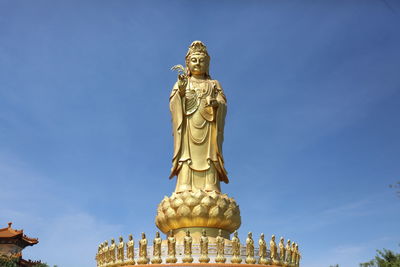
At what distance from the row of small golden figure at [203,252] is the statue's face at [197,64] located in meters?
5.81

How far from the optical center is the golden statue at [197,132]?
538 inches

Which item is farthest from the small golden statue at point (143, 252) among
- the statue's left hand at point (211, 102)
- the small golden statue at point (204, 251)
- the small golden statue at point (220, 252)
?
the statue's left hand at point (211, 102)

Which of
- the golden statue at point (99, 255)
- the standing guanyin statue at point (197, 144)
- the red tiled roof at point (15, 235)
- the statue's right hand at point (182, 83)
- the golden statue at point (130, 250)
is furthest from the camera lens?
the red tiled roof at point (15, 235)

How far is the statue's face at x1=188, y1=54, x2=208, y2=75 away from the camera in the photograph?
1479 cm

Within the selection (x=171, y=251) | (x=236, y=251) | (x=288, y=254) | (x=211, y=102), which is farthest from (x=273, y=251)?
(x=211, y=102)

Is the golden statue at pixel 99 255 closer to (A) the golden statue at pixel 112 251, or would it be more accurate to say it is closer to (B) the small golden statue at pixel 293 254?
(A) the golden statue at pixel 112 251

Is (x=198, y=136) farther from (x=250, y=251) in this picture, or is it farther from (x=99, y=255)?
(x=99, y=255)

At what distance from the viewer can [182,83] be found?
13859mm

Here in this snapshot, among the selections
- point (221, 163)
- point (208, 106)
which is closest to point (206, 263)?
point (221, 163)

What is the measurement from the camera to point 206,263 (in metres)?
10.5

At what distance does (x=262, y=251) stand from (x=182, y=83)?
5642 mm

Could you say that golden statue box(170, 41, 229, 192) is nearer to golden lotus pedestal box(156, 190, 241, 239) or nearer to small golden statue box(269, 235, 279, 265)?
golden lotus pedestal box(156, 190, 241, 239)

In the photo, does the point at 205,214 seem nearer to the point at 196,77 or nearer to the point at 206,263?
the point at 206,263

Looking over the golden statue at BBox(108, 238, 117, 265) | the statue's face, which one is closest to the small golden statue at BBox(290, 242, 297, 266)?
the golden statue at BBox(108, 238, 117, 265)
